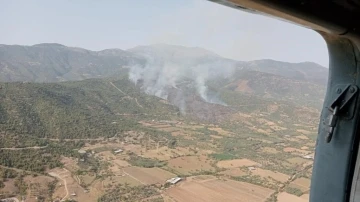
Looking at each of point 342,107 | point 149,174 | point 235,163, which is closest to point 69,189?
point 149,174

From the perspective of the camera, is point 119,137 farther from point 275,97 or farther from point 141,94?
point 275,97

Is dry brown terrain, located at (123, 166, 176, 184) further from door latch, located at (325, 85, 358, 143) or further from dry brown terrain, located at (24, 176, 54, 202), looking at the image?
door latch, located at (325, 85, 358, 143)

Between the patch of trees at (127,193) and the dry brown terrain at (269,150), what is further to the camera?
the dry brown terrain at (269,150)

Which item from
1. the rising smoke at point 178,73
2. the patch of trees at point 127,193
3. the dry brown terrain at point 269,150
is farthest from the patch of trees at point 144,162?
the rising smoke at point 178,73

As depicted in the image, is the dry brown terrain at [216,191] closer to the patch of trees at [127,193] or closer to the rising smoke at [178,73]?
the patch of trees at [127,193]

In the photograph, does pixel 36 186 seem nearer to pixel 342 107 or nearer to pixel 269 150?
pixel 342 107

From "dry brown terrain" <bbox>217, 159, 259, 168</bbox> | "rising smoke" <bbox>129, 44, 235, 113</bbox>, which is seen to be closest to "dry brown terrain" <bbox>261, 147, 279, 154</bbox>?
"dry brown terrain" <bbox>217, 159, 259, 168</bbox>
